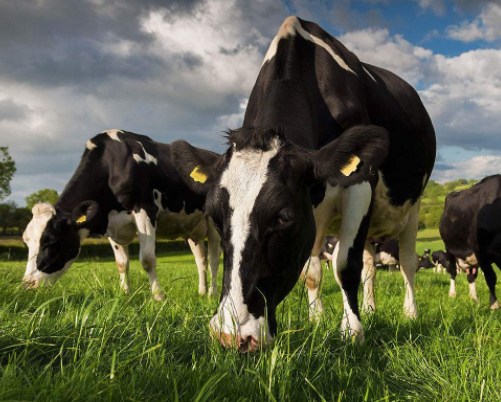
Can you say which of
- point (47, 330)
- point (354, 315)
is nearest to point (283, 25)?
point (354, 315)

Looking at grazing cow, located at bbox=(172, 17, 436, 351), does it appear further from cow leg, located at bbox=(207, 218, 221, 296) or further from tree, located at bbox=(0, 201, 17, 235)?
tree, located at bbox=(0, 201, 17, 235)

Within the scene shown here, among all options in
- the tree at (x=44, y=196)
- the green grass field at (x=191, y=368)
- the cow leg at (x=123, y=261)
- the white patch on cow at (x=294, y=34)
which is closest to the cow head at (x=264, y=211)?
the green grass field at (x=191, y=368)

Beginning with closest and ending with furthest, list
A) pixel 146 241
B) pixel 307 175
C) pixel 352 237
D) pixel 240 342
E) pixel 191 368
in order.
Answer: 1. pixel 191 368
2. pixel 240 342
3. pixel 307 175
4. pixel 352 237
5. pixel 146 241

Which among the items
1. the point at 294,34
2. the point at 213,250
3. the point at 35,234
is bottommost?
the point at 213,250

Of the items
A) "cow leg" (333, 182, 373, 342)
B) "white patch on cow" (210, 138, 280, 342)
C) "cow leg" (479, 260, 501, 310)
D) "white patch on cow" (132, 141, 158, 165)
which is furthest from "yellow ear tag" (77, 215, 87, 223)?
"cow leg" (479, 260, 501, 310)

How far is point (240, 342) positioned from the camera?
7.19 ft

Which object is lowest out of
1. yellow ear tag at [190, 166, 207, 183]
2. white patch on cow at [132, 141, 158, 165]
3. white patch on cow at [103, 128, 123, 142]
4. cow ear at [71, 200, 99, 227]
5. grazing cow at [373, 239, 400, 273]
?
grazing cow at [373, 239, 400, 273]

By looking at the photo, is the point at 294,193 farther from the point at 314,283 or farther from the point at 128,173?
the point at 128,173

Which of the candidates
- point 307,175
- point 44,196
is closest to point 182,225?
point 307,175

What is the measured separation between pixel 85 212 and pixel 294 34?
191 inches

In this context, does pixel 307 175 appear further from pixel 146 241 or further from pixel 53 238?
pixel 53 238

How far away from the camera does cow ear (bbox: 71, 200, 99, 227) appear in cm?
737

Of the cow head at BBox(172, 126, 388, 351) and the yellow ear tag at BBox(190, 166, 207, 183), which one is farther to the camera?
the yellow ear tag at BBox(190, 166, 207, 183)

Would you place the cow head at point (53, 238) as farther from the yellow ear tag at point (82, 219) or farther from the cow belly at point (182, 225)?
the cow belly at point (182, 225)
